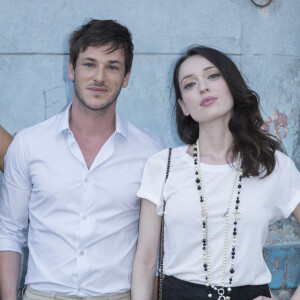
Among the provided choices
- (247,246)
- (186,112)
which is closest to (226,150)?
(186,112)

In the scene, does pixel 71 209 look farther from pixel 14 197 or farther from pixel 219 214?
pixel 219 214

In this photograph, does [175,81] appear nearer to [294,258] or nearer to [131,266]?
[131,266]

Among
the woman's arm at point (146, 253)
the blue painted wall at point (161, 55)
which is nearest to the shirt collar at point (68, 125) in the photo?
the woman's arm at point (146, 253)

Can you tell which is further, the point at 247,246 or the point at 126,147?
the point at 126,147

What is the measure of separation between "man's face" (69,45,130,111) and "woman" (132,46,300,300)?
38 cm

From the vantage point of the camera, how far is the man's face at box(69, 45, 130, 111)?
2947 mm

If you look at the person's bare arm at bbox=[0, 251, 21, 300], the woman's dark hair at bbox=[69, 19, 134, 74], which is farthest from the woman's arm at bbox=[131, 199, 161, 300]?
the woman's dark hair at bbox=[69, 19, 134, 74]

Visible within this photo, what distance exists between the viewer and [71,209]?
9.25 feet

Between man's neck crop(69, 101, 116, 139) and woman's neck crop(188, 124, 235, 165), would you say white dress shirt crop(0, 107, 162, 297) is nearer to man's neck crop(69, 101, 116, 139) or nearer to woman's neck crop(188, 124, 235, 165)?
man's neck crop(69, 101, 116, 139)

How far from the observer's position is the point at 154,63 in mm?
4375

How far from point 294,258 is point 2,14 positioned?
121 inches

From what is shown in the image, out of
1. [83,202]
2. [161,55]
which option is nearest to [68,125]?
[83,202]

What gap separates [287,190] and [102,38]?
132cm

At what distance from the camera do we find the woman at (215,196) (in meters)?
2.60
